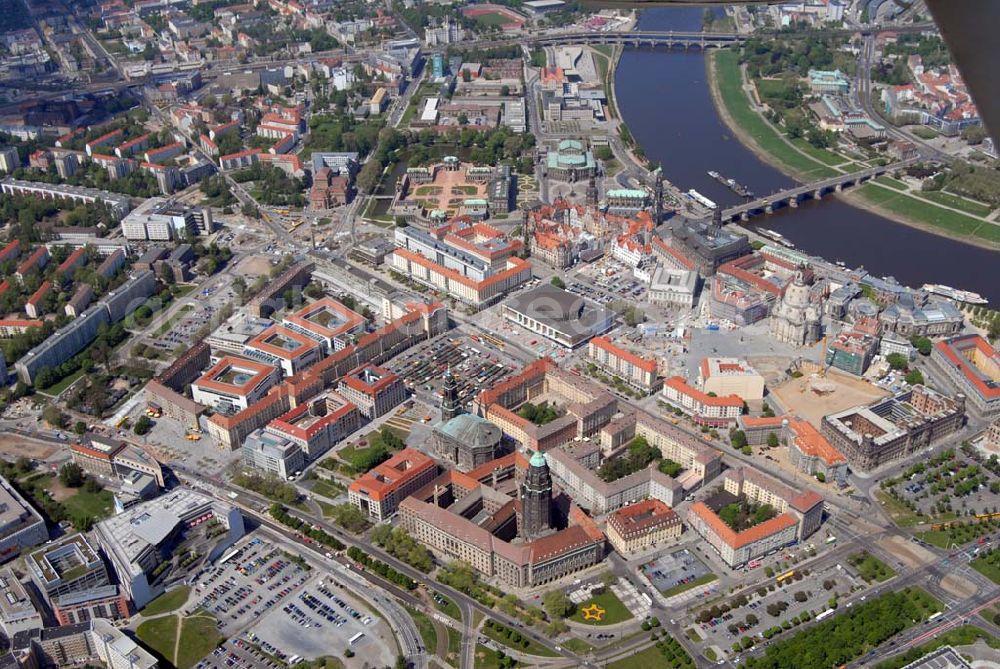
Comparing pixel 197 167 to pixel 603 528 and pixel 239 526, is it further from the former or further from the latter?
pixel 603 528

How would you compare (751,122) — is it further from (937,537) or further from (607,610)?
(607,610)

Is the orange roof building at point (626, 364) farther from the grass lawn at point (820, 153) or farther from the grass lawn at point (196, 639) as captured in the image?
the grass lawn at point (820, 153)

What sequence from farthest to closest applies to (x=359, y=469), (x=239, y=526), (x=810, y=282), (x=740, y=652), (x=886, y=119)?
(x=886, y=119), (x=810, y=282), (x=359, y=469), (x=239, y=526), (x=740, y=652)

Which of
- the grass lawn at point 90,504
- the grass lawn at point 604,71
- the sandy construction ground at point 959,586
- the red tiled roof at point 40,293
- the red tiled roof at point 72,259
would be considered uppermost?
the grass lawn at point 604,71

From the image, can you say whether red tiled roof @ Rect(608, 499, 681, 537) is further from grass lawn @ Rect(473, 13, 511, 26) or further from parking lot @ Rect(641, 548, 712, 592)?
grass lawn @ Rect(473, 13, 511, 26)

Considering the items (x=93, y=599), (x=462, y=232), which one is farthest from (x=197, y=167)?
(x=93, y=599)

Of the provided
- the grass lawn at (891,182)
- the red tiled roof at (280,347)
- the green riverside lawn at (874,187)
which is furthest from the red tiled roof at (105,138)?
the grass lawn at (891,182)

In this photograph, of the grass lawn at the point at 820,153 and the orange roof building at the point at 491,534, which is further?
the grass lawn at the point at 820,153
